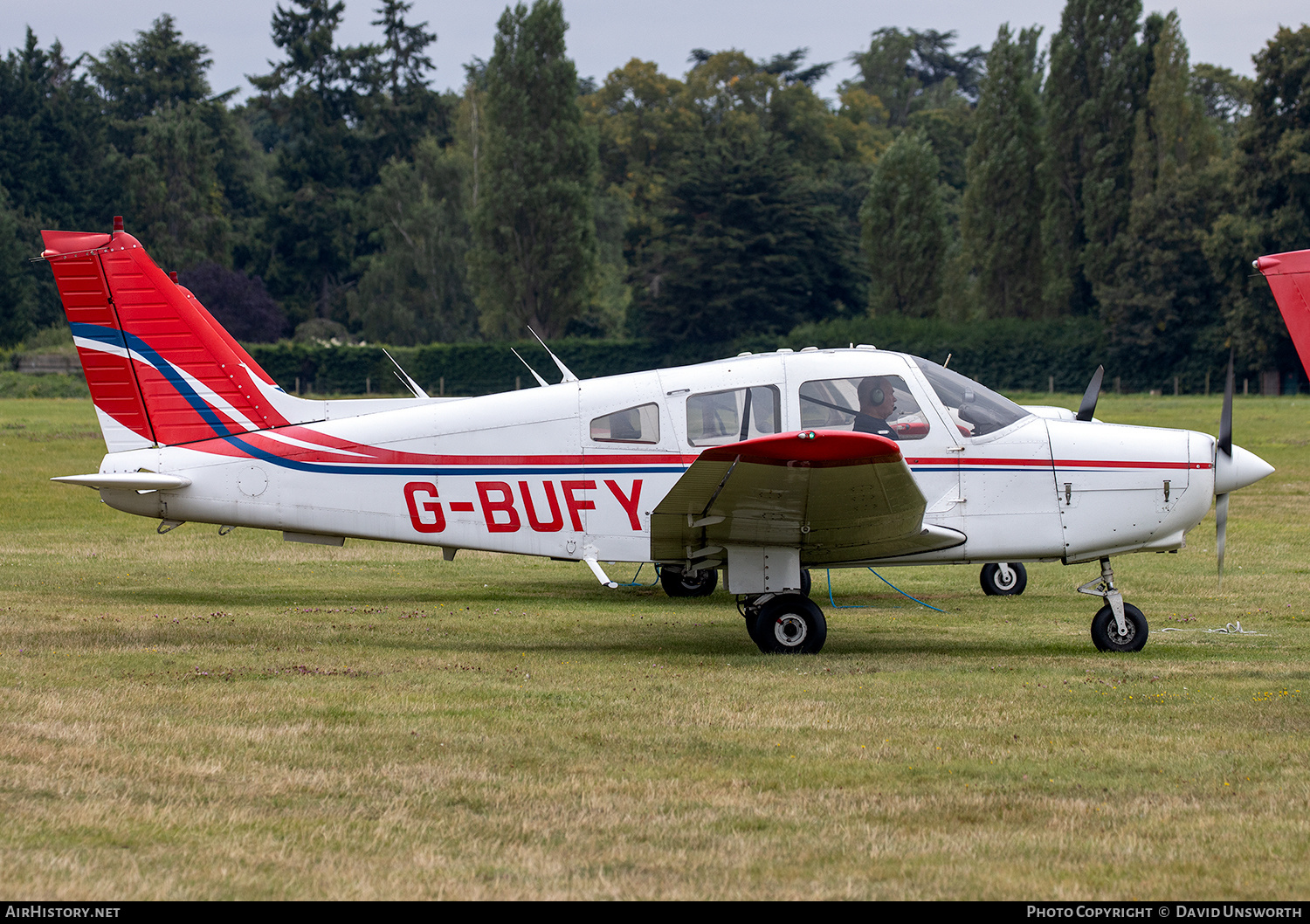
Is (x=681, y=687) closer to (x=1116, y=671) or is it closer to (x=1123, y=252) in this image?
(x=1116, y=671)

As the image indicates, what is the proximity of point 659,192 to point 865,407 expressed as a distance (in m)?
71.7

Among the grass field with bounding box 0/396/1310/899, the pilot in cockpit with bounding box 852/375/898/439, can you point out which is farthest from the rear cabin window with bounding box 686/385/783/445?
the grass field with bounding box 0/396/1310/899

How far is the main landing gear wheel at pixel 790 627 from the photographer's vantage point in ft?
32.3

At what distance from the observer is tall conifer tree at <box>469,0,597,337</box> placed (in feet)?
213

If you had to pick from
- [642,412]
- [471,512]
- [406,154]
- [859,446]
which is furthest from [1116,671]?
[406,154]

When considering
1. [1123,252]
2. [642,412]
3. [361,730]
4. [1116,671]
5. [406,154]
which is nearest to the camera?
[361,730]

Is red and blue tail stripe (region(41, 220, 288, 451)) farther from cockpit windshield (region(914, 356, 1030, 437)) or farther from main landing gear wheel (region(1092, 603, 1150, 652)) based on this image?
main landing gear wheel (region(1092, 603, 1150, 652))

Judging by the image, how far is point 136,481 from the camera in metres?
10.8

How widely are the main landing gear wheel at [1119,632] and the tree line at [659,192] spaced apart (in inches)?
1859

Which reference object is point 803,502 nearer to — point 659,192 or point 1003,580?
point 1003,580

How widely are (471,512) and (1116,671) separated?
484cm

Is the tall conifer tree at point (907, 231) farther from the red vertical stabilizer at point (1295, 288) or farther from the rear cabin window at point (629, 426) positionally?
the red vertical stabilizer at point (1295, 288)

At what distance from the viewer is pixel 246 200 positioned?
289ft

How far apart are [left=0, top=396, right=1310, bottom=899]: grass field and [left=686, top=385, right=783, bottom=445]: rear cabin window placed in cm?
167
